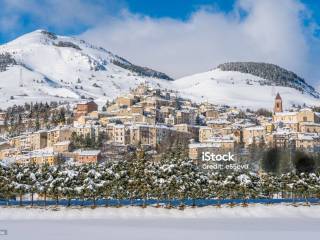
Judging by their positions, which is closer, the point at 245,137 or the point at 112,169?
the point at 112,169

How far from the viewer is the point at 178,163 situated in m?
73.7

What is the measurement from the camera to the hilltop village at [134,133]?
127000 mm

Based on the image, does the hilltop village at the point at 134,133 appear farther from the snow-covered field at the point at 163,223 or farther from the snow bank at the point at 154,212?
the snow-covered field at the point at 163,223

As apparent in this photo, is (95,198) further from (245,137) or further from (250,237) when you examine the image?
(245,137)

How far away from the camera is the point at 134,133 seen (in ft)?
484

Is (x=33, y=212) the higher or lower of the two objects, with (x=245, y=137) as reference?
lower

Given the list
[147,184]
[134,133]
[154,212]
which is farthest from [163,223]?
[134,133]

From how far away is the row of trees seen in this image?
222ft

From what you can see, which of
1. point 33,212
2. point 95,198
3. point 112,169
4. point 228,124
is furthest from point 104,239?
point 228,124

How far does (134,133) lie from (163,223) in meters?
96.3

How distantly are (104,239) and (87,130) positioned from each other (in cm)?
11288

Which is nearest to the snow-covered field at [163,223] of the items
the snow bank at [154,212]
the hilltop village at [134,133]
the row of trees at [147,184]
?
the snow bank at [154,212]

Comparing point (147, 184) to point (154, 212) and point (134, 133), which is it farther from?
point (134, 133)

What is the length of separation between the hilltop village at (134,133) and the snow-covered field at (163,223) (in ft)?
138
